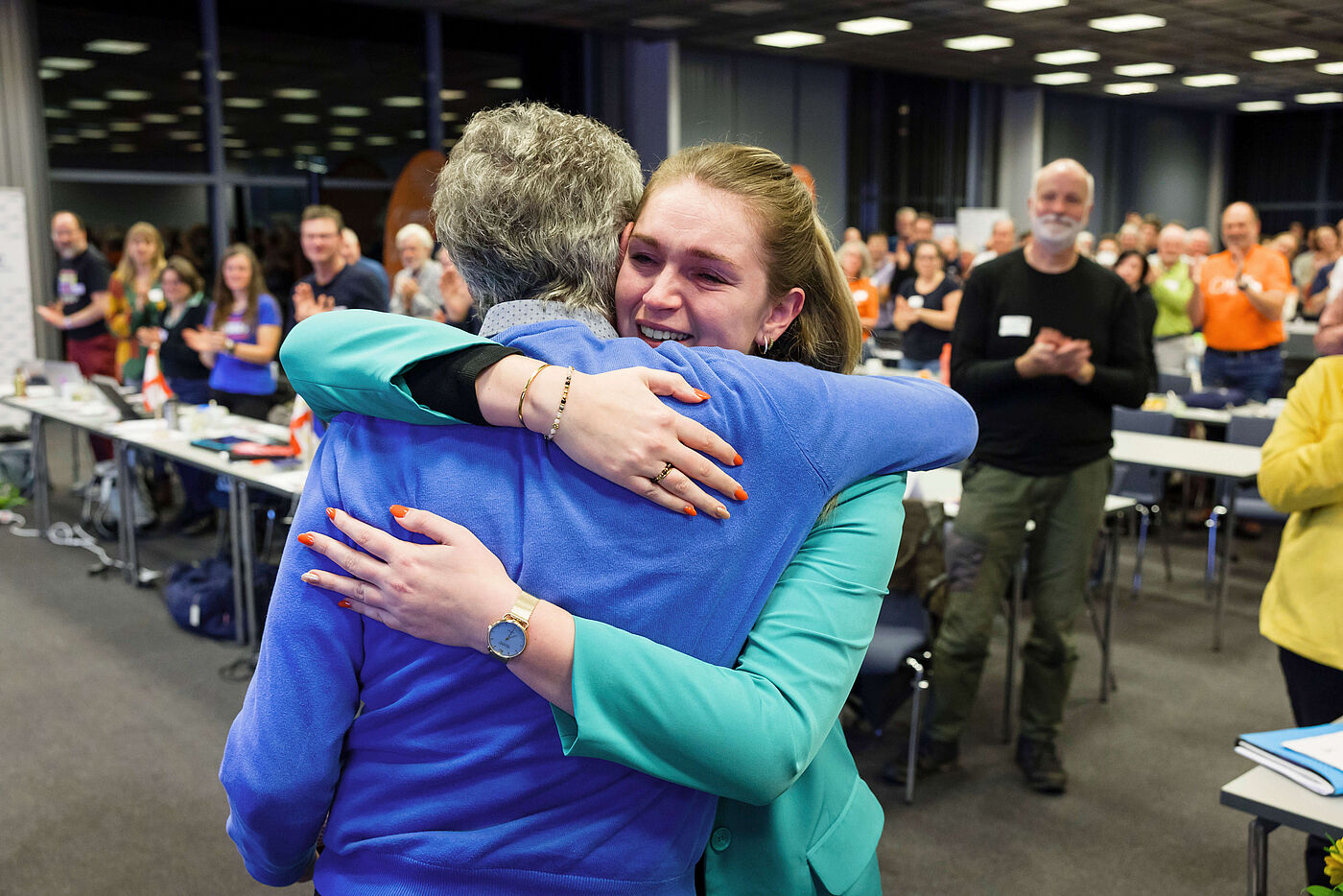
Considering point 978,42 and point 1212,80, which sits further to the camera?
point 1212,80

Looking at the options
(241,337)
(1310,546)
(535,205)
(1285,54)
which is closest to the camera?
(535,205)

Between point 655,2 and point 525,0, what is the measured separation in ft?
3.85

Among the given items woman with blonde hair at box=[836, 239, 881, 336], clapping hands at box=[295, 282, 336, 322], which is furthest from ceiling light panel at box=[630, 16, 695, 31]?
clapping hands at box=[295, 282, 336, 322]

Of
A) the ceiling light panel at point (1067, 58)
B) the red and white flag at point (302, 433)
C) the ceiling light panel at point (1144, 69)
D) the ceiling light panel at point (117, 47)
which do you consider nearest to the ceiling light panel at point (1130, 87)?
the ceiling light panel at point (1144, 69)

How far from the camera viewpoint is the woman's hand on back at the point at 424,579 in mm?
866

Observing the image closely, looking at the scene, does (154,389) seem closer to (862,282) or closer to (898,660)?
(898,660)

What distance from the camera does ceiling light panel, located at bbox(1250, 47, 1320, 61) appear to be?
511 inches

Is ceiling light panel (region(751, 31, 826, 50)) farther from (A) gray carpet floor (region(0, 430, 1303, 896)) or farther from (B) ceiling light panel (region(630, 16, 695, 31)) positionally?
(A) gray carpet floor (region(0, 430, 1303, 896))

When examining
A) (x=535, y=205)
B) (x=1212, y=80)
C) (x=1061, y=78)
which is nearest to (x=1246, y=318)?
(x=535, y=205)

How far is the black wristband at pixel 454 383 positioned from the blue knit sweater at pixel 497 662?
29 mm

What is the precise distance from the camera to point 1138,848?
2.94 m

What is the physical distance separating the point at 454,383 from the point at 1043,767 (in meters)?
2.89

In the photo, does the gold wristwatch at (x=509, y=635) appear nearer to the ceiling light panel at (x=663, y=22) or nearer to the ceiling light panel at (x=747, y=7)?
the ceiling light panel at (x=747, y=7)

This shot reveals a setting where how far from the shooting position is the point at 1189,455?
4.65m
